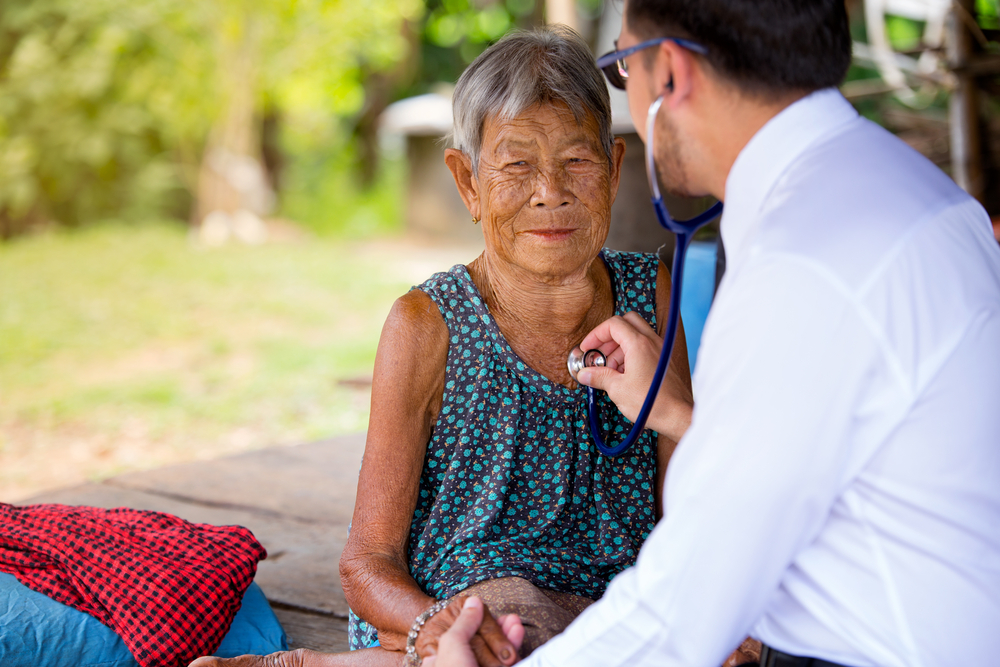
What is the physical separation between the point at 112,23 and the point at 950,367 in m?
13.5

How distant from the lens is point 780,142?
3.58 feet

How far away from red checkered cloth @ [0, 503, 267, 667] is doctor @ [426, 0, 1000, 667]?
3.93 feet

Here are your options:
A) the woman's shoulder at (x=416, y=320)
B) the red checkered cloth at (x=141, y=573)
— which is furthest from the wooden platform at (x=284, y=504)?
the woman's shoulder at (x=416, y=320)

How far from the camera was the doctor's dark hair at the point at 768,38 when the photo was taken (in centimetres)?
106

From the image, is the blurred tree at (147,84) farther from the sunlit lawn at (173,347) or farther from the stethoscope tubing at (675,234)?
the stethoscope tubing at (675,234)

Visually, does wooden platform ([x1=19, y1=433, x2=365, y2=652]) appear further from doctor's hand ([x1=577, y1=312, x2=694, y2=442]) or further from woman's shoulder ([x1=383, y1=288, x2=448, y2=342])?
doctor's hand ([x1=577, y1=312, x2=694, y2=442])

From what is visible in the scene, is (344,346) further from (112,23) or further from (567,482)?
(112,23)

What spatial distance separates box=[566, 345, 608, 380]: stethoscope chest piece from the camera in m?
1.73

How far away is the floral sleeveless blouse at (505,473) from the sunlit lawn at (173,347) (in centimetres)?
390

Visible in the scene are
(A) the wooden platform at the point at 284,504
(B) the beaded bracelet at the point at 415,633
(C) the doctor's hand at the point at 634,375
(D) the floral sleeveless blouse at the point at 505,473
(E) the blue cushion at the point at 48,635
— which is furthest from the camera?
(A) the wooden platform at the point at 284,504

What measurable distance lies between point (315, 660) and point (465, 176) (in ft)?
3.60

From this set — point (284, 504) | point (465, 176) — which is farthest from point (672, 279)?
point (284, 504)

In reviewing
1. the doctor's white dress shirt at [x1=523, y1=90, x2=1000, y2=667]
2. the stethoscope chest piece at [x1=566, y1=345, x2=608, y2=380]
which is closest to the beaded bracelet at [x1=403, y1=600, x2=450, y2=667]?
the doctor's white dress shirt at [x1=523, y1=90, x2=1000, y2=667]

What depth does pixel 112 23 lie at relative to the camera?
12.3m
